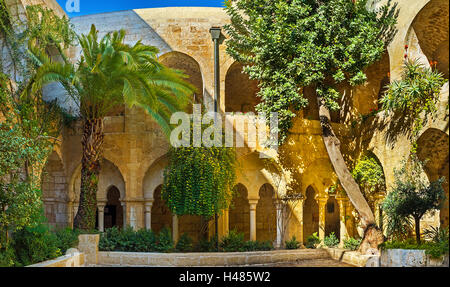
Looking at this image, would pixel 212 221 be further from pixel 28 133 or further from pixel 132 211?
pixel 28 133

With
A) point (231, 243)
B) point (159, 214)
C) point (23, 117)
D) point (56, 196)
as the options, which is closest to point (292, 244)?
point (231, 243)

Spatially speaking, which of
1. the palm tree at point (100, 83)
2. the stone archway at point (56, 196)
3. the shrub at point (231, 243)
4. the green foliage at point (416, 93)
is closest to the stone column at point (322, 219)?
the shrub at point (231, 243)

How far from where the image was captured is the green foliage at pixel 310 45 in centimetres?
1177

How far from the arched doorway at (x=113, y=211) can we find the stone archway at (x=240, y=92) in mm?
5684

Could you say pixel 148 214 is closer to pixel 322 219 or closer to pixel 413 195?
pixel 322 219

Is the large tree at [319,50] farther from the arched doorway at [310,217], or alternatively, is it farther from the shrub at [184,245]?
the arched doorway at [310,217]

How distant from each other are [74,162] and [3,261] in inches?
234

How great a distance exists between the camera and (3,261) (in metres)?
8.80

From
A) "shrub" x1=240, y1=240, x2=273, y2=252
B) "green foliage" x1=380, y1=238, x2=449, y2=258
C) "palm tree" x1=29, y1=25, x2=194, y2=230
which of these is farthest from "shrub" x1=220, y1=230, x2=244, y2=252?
"green foliage" x1=380, y1=238, x2=449, y2=258

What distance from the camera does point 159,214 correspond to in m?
18.4

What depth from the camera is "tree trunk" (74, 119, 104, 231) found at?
39.4 ft

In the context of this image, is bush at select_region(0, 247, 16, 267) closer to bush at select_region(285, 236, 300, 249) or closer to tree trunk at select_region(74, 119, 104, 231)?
tree trunk at select_region(74, 119, 104, 231)

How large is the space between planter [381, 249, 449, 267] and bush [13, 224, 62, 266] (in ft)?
23.3

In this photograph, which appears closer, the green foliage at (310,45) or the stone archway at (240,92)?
the green foliage at (310,45)
